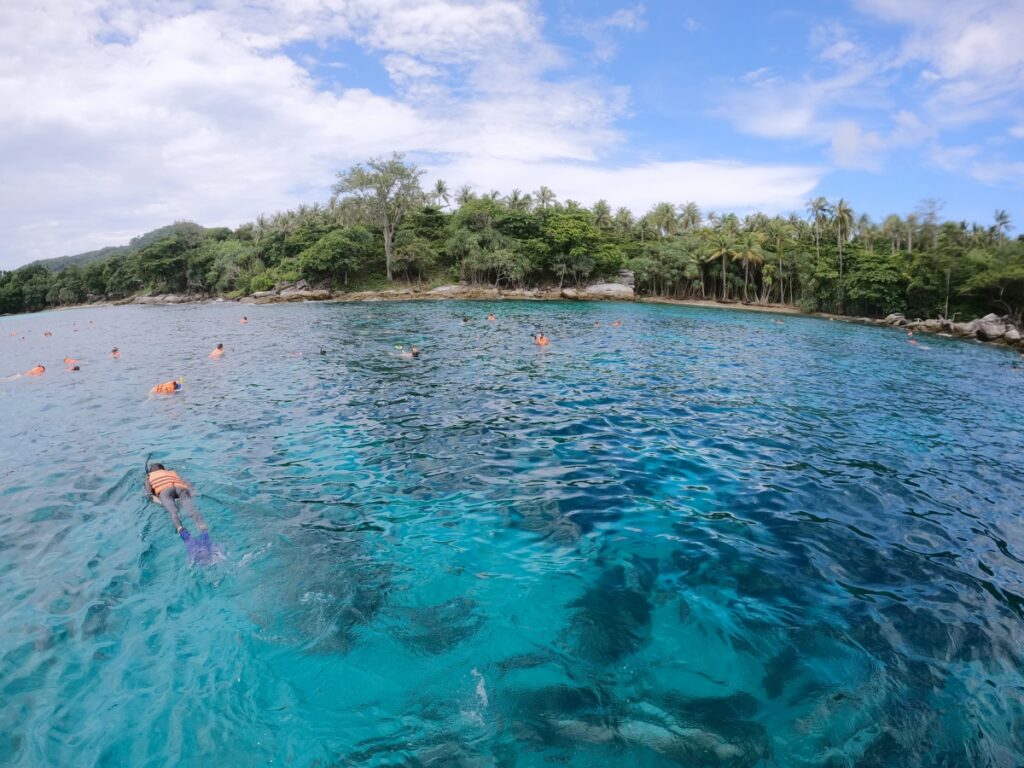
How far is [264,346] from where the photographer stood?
28.2 metres

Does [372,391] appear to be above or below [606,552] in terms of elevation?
above

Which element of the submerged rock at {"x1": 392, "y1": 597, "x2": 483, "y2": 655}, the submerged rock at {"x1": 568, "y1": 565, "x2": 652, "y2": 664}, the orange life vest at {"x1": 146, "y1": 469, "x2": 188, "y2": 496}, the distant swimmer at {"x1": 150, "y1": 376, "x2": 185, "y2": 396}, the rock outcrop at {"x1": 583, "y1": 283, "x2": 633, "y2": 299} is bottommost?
the submerged rock at {"x1": 568, "y1": 565, "x2": 652, "y2": 664}

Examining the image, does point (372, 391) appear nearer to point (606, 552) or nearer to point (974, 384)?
point (606, 552)

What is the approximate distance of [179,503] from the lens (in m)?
8.23

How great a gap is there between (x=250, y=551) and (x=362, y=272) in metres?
78.8

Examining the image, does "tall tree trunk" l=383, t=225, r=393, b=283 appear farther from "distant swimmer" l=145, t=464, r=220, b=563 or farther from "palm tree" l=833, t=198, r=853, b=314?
"distant swimmer" l=145, t=464, r=220, b=563

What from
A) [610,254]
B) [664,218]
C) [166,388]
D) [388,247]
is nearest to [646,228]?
[664,218]

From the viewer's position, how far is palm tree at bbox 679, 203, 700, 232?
89875 millimetres

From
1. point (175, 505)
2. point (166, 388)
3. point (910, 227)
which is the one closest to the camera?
point (175, 505)

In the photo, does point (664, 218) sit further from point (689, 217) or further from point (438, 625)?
point (438, 625)

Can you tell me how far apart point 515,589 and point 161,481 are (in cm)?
613

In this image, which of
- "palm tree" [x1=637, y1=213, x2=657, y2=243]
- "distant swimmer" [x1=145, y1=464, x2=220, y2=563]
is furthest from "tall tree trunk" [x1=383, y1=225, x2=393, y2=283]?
"distant swimmer" [x1=145, y1=464, x2=220, y2=563]

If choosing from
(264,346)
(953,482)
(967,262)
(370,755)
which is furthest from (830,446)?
(967,262)

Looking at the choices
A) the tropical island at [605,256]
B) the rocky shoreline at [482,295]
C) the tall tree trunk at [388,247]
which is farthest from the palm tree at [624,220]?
the tall tree trunk at [388,247]
